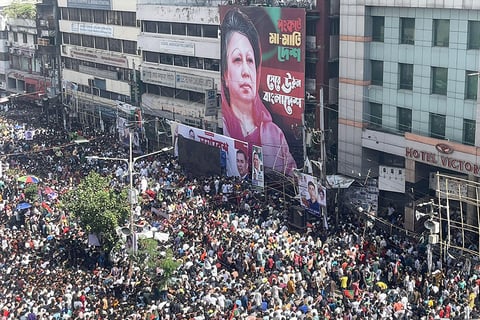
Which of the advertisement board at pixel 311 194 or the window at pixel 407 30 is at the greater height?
the window at pixel 407 30

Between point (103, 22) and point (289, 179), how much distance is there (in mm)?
28012

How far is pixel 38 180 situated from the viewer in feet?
148

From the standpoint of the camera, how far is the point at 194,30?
2063 inches

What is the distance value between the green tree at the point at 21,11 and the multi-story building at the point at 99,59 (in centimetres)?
769

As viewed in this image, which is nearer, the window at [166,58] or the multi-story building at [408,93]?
the multi-story building at [408,93]

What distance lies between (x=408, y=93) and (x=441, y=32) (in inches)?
137

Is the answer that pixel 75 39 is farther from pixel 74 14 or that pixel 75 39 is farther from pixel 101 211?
pixel 101 211

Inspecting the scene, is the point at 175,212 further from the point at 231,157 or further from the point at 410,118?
the point at 410,118

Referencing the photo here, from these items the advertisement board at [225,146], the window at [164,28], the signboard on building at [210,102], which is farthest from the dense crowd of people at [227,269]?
the window at [164,28]

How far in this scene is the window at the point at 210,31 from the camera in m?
50.4

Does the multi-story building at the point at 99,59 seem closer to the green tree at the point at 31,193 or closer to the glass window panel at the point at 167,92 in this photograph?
the glass window panel at the point at 167,92

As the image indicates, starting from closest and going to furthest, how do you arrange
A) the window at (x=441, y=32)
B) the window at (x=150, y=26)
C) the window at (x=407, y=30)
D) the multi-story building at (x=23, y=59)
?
the window at (x=441, y=32) → the window at (x=407, y=30) → the window at (x=150, y=26) → the multi-story building at (x=23, y=59)

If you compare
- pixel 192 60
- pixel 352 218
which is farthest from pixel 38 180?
pixel 352 218

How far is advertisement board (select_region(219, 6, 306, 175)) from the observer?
42.5 m
